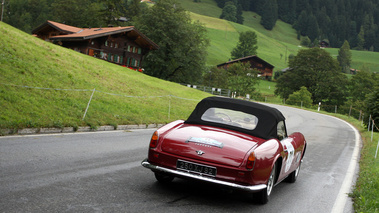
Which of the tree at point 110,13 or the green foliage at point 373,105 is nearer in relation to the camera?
the green foliage at point 373,105

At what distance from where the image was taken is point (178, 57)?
67.6 m

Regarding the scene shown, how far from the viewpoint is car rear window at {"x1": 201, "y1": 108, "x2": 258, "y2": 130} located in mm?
6805

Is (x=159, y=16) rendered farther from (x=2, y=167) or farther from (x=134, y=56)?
(x=2, y=167)

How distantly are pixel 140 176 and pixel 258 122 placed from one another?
2.21 meters

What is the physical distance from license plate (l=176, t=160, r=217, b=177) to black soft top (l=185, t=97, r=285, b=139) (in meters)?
1.20

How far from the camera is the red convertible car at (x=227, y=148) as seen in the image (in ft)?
18.7

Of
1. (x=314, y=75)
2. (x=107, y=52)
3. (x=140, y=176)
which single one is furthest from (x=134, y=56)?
(x=140, y=176)

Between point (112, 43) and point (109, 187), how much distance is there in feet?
184

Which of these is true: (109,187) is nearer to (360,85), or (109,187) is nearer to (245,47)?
(360,85)

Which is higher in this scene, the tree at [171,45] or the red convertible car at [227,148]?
the tree at [171,45]

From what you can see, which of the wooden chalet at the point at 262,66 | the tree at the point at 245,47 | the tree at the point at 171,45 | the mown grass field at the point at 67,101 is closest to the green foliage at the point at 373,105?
the mown grass field at the point at 67,101

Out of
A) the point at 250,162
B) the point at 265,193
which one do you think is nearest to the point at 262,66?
the point at 265,193

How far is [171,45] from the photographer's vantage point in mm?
68938

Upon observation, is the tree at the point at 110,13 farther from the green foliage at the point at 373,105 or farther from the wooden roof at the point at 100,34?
the green foliage at the point at 373,105
